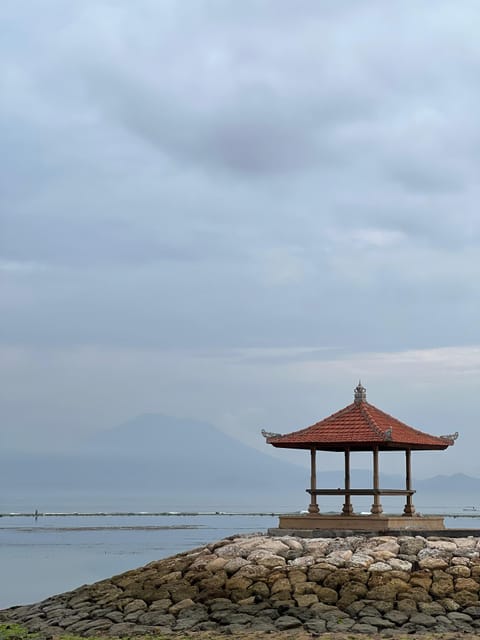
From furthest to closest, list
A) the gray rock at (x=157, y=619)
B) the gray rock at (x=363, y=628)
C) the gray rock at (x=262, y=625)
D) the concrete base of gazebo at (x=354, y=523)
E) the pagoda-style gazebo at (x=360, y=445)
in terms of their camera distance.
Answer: the pagoda-style gazebo at (x=360, y=445) < the concrete base of gazebo at (x=354, y=523) < the gray rock at (x=157, y=619) < the gray rock at (x=262, y=625) < the gray rock at (x=363, y=628)

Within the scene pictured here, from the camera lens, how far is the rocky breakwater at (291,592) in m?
22.7

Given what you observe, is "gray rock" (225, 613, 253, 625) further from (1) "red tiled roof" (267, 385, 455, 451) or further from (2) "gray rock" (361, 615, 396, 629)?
(1) "red tiled roof" (267, 385, 455, 451)

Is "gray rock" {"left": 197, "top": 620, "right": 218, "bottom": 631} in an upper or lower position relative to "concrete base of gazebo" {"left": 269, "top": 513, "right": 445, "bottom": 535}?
lower

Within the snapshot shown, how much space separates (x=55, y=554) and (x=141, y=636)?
49.7 meters

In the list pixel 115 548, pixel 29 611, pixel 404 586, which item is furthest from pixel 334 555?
pixel 115 548

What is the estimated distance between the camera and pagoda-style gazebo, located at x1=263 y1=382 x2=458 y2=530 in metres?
28.8

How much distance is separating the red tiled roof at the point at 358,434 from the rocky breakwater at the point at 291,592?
10.3 ft

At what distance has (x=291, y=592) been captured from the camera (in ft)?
78.0

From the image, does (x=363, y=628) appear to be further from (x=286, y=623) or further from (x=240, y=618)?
(x=240, y=618)

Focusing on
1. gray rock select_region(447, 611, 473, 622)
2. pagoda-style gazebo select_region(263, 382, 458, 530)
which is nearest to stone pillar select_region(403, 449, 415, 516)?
pagoda-style gazebo select_region(263, 382, 458, 530)

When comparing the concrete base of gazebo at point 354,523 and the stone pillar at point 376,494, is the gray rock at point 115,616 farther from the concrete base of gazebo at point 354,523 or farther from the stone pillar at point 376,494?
the stone pillar at point 376,494

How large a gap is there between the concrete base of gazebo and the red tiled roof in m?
2.12

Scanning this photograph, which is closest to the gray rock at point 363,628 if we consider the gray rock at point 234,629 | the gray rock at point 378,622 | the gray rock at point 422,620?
the gray rock at point 378,622

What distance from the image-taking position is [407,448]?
31.0 m
